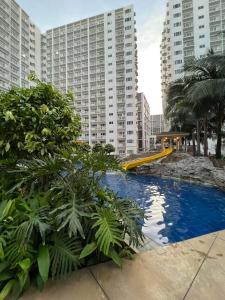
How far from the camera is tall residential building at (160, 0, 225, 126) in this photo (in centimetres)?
4147

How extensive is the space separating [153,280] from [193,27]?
52440 mm

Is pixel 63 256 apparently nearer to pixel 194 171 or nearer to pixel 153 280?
pixel 153 280

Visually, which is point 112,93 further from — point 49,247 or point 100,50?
point 49,247

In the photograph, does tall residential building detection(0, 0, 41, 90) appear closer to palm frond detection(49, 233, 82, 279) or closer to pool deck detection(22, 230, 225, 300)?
palm frond detection(49, 233, 82, 279)

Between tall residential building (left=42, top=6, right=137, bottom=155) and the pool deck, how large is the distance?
43.5 metres

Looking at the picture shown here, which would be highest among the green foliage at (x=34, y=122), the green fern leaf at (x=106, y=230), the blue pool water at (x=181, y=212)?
the green foliage at (x=34, y=122)

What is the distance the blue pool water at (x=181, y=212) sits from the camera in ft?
14.7

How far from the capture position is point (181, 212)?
5902mm

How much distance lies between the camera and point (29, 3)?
4816cm

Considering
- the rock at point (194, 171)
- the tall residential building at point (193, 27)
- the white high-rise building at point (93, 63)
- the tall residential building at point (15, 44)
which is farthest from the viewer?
the white high-rise building at point (93, 63)

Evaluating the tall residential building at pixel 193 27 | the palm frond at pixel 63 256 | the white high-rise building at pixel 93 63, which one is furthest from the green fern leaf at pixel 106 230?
the white high-rise building at pixel 93 63

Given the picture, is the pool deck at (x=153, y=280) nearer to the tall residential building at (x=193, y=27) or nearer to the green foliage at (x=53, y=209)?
the green foliage at (x=53, y=209)

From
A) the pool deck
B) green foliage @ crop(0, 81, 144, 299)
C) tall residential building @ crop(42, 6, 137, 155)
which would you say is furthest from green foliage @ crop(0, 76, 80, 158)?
tall residential building @ crop(42, 6, 137, 155)

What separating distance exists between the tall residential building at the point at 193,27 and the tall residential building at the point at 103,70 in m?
9.18
